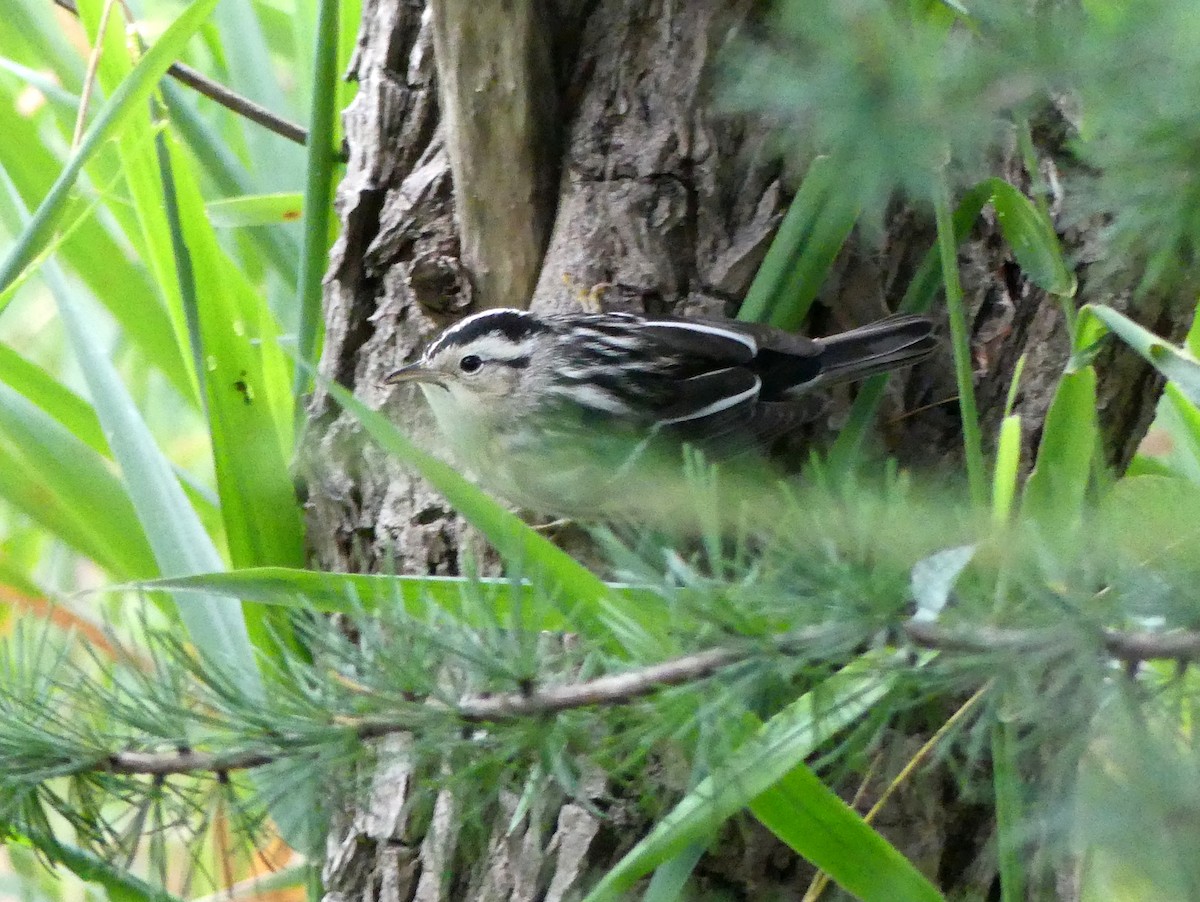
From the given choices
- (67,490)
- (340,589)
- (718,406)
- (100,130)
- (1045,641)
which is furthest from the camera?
(67,490)

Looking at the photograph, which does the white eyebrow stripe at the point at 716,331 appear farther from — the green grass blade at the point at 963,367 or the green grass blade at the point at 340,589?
the green grass blade at the point at 340,589

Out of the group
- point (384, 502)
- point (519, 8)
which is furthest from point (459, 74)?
point (384, 502)

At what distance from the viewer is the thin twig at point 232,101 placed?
1211 millimetres

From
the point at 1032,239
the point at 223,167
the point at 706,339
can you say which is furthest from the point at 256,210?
the point at 1032,239

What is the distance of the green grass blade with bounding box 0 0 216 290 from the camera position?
0.89 m

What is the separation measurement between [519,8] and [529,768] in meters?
0.64

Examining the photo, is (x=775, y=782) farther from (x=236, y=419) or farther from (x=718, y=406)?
(x=236, y=419)

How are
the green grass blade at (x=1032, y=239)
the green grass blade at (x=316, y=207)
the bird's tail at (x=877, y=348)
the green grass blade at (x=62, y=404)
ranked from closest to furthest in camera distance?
the green grass blade at (x=1032, y=239) < the bird's tail at (x=877, y=348) < the green grass blade at (x=316, y=207) < the green grass blade at (x=62, y=404)

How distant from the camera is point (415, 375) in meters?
1.06

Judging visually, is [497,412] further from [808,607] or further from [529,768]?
[808,607]

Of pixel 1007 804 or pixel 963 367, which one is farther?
pixel 963 367

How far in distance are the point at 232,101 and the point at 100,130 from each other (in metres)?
0.36

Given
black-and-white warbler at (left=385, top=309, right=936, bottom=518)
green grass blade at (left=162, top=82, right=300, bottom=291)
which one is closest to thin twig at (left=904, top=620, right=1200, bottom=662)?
black-and-white warbler at (left=385, top=309, right=936, bottom=518)

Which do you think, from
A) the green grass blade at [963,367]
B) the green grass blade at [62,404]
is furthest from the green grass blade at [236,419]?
the green grass blade at [963,367]
